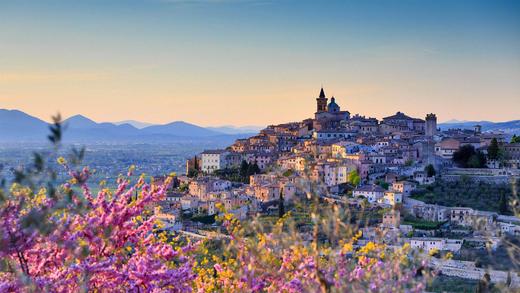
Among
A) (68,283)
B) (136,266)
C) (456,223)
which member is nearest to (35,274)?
(68,283)

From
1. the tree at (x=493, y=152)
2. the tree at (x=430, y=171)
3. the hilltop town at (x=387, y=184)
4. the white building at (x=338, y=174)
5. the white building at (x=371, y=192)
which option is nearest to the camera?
the hilltop town at (x=387, y=184)

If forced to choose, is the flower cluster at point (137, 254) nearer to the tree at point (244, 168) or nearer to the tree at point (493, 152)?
the tree at point (244, 168)

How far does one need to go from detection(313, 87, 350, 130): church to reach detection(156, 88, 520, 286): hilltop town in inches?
184

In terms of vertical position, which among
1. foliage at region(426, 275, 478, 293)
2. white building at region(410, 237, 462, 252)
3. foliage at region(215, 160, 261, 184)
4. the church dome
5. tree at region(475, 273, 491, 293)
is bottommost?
foliage at region(426, 275, 478, 293)

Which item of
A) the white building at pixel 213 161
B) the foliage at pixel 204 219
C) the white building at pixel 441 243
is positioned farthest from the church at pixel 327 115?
the white building at pixel 441 243

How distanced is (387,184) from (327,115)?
91.1 feet

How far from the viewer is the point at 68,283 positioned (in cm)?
677

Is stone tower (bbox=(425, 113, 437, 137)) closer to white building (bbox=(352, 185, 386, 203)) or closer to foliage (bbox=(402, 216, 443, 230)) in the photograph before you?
white building (bbox=(352, 185, 386, 203))

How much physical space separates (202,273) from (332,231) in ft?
12.6

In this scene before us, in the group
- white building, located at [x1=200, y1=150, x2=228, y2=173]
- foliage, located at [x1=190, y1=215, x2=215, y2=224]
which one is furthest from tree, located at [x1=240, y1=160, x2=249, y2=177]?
foliage, located at [x1=190, y1=215, x2=215, y2=224]

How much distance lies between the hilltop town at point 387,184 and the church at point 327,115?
4.67m

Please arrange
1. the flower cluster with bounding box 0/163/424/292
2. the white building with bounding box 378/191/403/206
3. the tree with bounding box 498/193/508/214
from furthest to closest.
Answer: the white building with bounding box 378/191/403/206
the tree with bounding box 498/193/508/214
the flower cluster with bounding box 0/163/424/292

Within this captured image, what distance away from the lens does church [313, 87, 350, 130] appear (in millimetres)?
65812

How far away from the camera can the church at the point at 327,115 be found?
216 feet
